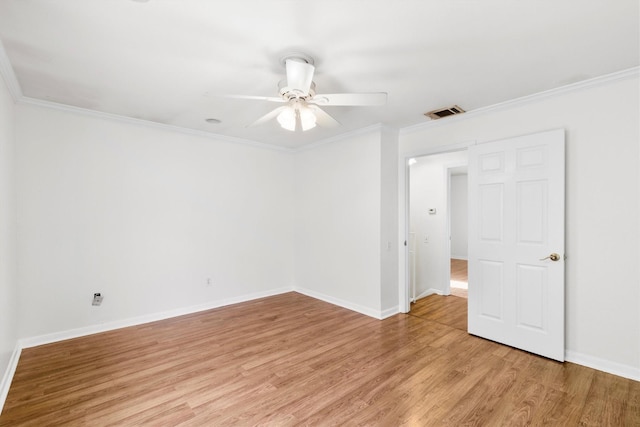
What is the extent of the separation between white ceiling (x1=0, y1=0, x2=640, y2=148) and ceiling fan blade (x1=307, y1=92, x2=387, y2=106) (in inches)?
11.6

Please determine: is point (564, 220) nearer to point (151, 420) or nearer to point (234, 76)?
point (234, 76)

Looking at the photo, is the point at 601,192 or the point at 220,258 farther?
the point at 220,258

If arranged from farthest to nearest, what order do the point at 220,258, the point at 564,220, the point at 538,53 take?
the point at 220,258 < the point at 564,220 < the point at 538,53

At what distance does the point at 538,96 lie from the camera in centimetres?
295

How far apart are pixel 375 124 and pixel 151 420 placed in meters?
3.71

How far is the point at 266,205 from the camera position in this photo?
5.06 meters

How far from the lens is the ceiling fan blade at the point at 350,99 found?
7.20ft

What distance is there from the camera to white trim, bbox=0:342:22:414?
7.27 ft

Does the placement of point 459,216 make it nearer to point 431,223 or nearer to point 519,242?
point 431,223

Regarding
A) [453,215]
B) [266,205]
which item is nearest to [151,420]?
[266,205]

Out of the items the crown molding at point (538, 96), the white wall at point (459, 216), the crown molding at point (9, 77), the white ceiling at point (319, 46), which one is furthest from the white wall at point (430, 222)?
the crown molding at point (9, 77)

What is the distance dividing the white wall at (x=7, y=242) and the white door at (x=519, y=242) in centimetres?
437

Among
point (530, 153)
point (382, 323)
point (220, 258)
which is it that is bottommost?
point (382, 323)

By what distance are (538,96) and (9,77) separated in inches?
189
